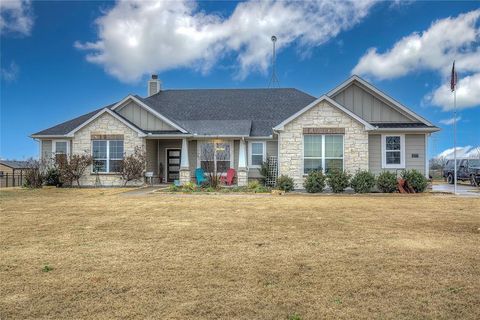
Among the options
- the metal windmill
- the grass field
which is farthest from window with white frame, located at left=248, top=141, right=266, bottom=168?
the grass field

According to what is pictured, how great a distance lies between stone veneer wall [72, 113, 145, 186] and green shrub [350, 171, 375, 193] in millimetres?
11878

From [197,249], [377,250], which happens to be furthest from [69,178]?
[377,250]

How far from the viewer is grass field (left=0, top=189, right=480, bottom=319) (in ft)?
12.5

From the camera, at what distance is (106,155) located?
71.3 feet

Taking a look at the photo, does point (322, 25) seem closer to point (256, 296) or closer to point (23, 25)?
point (23, 25)

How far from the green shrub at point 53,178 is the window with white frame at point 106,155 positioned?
1.98m

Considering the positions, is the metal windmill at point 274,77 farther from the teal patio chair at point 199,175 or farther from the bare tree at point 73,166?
the bare tree at point 73,166

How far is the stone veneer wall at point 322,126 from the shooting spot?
18.6 m

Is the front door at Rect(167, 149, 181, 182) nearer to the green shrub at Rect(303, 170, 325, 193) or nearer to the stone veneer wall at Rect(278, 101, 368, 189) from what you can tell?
the stone veneer wall at Rect(278, 101, 368, 189)

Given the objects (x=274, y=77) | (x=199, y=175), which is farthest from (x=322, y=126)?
(x=274, y=77)

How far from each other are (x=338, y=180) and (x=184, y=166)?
899 cm

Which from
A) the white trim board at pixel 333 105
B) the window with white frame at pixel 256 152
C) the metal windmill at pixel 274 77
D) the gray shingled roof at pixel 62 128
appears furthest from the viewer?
the metal windmill at pixel 274 77

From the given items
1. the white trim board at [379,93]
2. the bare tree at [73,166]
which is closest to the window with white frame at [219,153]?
the bare tree at [73,166]

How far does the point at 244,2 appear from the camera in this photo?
917 inches
